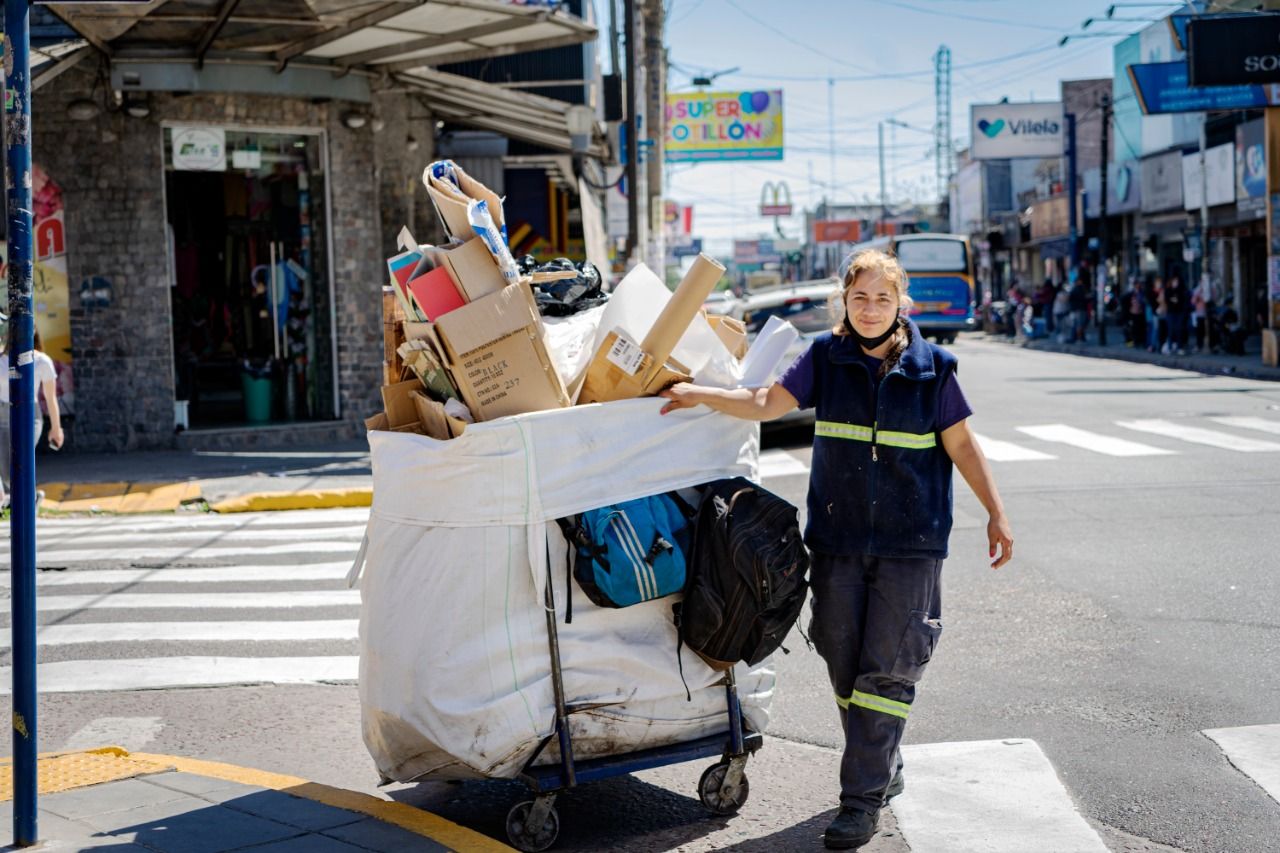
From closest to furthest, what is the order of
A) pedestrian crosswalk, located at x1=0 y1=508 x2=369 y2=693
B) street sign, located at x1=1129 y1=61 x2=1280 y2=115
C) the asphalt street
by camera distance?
the asphalt street → pedestrian crosswalk, located at x1=0 y1=508 x2=369 y2=693 → street sign, located at x1=1129 y1=61 x2=1280 y2=115

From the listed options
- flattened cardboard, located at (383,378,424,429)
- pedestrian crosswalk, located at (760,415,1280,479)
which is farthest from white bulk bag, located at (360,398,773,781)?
pedestrian crosswalk, located at (760,415,1280,479)

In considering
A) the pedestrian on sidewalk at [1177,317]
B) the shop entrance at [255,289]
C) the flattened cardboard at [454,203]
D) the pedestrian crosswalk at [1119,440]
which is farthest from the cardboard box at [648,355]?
the pedestrian on sidewalk at [1177,317]

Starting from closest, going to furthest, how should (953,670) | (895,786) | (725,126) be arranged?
1. (895,786)
2. (953,670)
3. (725,126)

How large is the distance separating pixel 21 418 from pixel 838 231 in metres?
112

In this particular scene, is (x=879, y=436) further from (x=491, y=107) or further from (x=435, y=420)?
(x=491, y=107)

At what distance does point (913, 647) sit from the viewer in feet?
15.9

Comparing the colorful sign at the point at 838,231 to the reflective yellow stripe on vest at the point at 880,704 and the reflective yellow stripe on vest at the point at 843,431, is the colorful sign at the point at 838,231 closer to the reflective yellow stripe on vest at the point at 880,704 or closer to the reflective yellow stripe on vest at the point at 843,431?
the reflective yellow stripe on vest at the point at 843,431

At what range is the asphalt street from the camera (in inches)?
202

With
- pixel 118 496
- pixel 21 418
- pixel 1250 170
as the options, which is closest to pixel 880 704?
pixel 21 418

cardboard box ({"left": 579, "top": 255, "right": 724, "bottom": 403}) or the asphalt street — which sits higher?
cardboard box ({"left": 579, "top": 255, "right": 724, "bottom": 403})

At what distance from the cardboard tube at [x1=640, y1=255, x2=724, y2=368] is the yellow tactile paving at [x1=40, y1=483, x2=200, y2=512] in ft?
31.4

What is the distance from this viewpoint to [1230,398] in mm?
20609

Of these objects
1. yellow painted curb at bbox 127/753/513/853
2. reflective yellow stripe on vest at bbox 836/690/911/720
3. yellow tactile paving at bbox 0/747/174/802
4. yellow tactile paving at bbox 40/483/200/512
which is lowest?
yellow painted curb at bbox 127/753/513/853

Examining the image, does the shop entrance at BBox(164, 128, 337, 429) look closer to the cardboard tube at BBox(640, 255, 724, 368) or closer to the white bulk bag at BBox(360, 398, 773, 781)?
the white bulk bag at BBox(360, 398, 773, 781)
